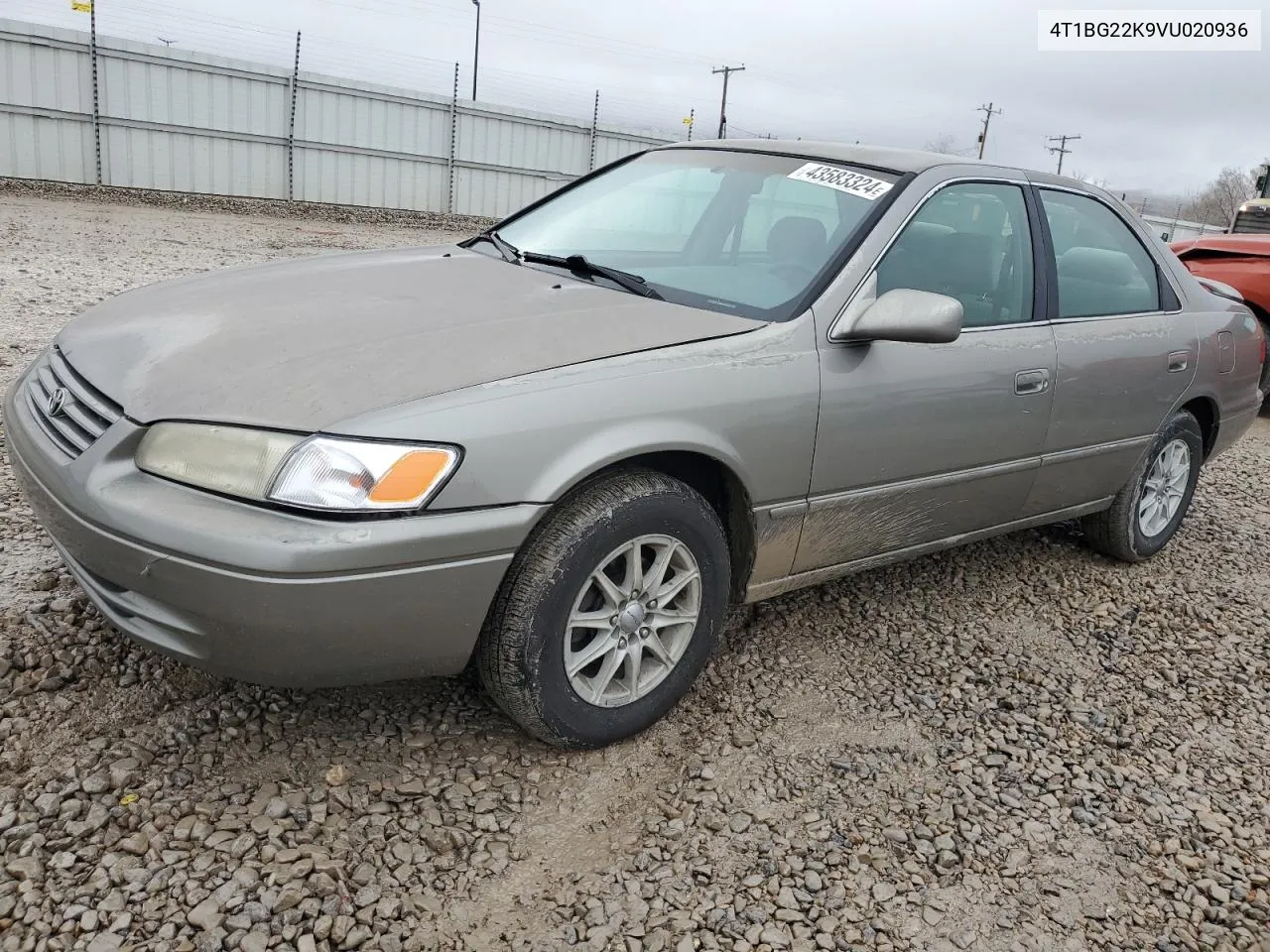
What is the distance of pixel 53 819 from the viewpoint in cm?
220

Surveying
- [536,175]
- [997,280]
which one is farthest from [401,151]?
[997,280]

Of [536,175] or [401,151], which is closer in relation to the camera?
[401,151]

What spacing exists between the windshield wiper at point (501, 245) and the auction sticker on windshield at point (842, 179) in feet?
3.12

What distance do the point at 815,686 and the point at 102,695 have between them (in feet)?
6.58

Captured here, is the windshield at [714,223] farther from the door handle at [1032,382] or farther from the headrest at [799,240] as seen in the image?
the door handle at [1032,382]

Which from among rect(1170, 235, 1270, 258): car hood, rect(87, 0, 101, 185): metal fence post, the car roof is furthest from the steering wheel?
rect(87, 0, 101, 185): metal fence post

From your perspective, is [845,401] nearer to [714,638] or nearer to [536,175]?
[714,638]

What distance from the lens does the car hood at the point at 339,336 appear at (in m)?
2.26

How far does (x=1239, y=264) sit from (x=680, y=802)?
323 inches

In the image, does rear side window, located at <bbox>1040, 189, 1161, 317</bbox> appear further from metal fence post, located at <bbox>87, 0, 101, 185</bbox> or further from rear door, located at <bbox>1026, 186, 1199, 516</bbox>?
metal fence post, located at <bbox>87, 0, 101, 185</bbox>

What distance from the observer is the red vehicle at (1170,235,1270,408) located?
834 centimetres

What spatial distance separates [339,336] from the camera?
252 cm

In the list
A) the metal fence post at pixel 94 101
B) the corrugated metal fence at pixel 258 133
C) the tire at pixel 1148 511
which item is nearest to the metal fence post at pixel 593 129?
the corrugated metal fence at pixel 258 133

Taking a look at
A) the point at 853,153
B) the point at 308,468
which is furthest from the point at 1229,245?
the point at 308,468
